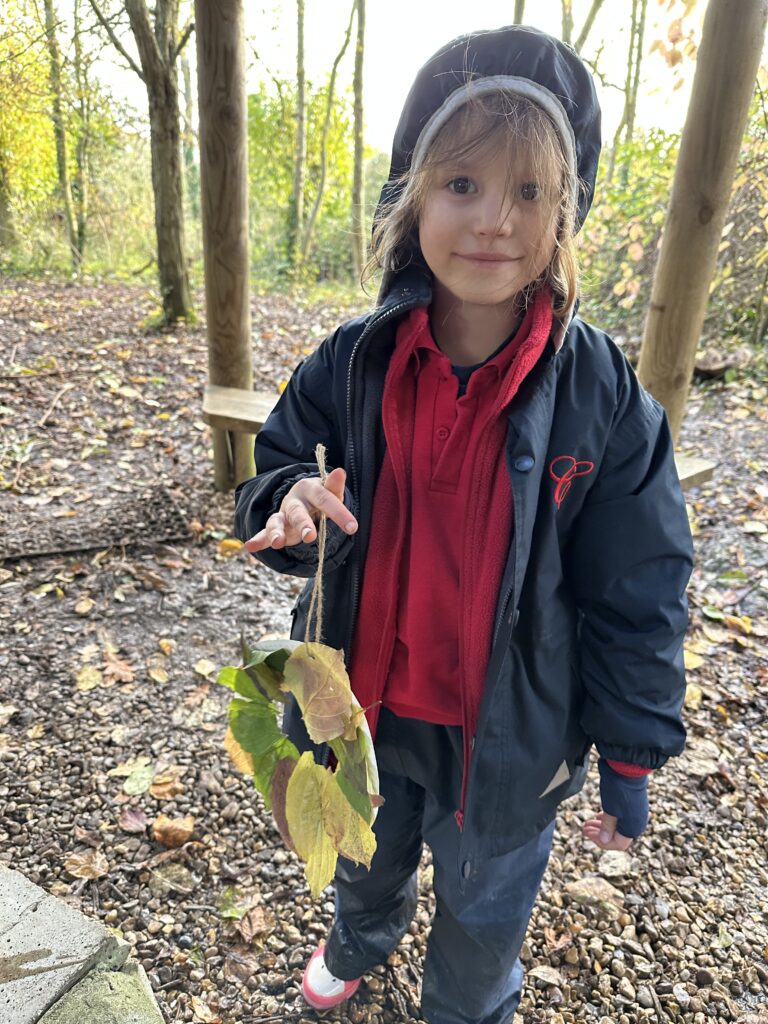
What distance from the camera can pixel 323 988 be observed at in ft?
5.72

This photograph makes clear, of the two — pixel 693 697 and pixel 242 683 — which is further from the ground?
pixel 242 683

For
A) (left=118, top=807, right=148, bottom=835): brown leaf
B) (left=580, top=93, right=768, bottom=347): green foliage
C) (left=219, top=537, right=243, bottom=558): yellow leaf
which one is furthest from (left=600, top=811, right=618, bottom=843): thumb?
(left=580, top=93, right=768, bottom=347): green foliage

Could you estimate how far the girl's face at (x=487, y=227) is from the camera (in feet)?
3.51

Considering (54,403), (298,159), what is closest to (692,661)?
(54,403)

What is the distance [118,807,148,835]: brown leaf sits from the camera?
2160 mm

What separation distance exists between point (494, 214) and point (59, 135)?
33.4 ft

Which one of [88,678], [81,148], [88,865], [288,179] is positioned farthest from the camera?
[288,179]

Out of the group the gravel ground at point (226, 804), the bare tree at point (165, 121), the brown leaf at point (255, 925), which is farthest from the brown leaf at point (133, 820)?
the bare tree at point (165, 121)

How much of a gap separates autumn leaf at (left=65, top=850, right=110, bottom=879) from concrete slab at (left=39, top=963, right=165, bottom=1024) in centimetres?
77

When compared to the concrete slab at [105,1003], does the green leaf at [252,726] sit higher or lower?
higher

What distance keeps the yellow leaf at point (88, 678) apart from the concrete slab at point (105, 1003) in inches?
60.1

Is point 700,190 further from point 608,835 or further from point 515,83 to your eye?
point 608,835

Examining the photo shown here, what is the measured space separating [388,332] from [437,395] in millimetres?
159

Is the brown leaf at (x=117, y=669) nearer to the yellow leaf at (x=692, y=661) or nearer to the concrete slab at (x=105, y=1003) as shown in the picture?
the concrete slab at (x=105, y=1003)
